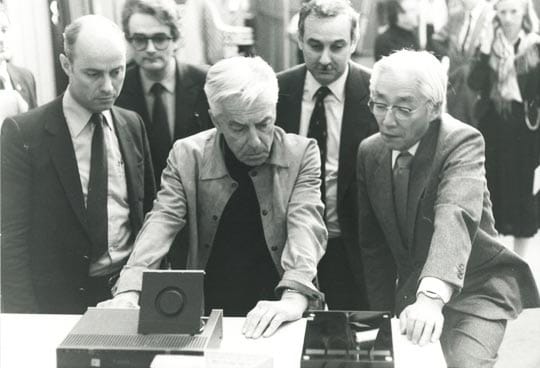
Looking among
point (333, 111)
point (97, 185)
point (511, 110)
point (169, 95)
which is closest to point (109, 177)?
point (97, 185)

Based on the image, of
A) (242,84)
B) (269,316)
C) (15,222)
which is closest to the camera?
(269,316)

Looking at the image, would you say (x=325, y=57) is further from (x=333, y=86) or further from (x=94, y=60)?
(x=94, y=60)

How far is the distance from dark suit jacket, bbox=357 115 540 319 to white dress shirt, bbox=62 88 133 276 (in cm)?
94

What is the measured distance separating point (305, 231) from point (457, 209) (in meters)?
0.51

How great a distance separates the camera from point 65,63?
2.94 m

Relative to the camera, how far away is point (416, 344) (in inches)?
84.6

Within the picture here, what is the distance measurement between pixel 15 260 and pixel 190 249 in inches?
32.5

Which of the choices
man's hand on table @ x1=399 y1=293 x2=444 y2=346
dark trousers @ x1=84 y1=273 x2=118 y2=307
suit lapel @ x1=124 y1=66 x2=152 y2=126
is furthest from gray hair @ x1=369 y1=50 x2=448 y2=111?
dark trousers @ x1=84 y1=273 x2=118 y2=307

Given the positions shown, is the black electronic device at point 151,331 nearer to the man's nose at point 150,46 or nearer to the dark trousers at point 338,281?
the dark trousers at point 338,281

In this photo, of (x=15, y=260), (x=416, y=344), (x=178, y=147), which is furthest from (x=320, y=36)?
(x=15, y=260)

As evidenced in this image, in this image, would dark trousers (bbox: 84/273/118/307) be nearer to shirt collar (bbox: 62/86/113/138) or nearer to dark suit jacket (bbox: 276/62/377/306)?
shirt collar (bbox: 62/86/113/138)

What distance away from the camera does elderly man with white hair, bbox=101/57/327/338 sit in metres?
2.45

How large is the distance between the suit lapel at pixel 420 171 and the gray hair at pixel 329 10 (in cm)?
55

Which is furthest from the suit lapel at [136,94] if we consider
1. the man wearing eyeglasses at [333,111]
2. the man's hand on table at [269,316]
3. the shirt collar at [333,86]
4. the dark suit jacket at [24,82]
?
the man's hand on table at [269,316]
